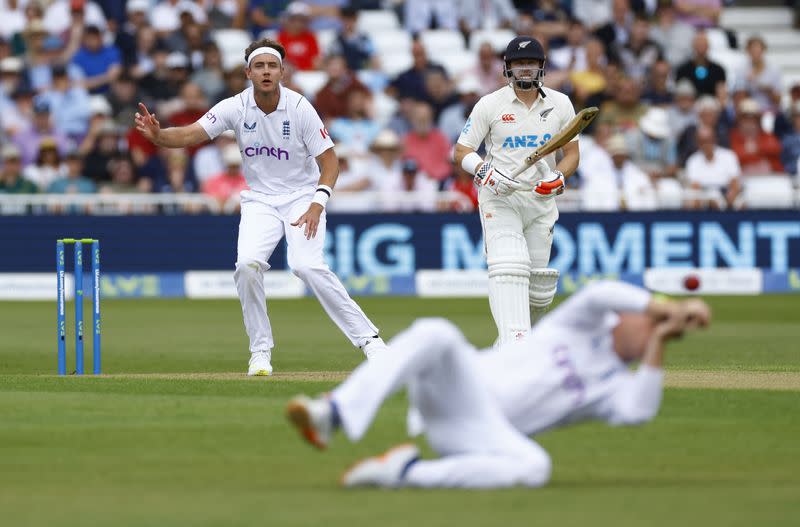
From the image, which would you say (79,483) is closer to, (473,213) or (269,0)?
(473,213)

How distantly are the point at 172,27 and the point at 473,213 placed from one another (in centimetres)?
514

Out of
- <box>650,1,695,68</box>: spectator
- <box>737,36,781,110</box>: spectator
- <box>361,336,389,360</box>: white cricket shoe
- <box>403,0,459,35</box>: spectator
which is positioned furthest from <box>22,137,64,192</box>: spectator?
<box>361,336,389,360</box>: white cricket shoe

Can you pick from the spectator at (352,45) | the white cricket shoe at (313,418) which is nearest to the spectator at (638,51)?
the spectator at (352,45)

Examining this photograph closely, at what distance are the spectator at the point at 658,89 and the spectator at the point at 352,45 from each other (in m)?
3.47

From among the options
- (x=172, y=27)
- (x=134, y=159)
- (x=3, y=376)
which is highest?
(x=172, y=27)

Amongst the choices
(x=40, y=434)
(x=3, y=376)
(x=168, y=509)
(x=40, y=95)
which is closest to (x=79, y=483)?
(x=168, y=509)

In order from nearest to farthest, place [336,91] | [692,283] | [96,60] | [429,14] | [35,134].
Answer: [692,283]
[35,134]
[336,91]
[96,60]
[429,14]

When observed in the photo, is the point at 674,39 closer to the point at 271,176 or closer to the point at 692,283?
the point at 271,176

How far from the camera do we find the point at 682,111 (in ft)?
66.9

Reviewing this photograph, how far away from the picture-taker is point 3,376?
406 inches

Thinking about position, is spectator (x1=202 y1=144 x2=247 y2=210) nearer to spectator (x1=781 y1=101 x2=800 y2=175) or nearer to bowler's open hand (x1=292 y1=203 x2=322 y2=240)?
spectator (x1=781 y1=101 x2=800 y2=175)

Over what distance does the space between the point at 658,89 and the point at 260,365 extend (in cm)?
1165

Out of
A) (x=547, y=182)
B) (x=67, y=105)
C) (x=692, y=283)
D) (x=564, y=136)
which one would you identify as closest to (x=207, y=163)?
(x=67, y=105)

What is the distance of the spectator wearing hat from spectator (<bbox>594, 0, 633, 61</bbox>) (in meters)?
2.69
